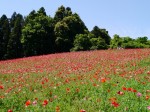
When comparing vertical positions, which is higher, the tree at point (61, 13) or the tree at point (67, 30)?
the tree at point (61, 13)

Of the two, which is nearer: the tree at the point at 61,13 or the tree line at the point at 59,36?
the tree line at the point at 59,36

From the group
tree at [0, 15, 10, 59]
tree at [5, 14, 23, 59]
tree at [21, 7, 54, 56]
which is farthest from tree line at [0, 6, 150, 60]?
tree at [0, 15, 10, 59]

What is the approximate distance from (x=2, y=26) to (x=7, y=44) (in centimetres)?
507

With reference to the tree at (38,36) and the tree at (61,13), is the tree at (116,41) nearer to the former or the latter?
the tree at (61,13)

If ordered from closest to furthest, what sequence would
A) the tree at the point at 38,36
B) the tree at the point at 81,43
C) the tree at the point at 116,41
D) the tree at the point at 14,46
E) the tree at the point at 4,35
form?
the tree at the point at 81,43 < the tree at the point at 116,41 < the tree at the point at 38,36 < the tree at the point at 14,46 < the tree at the point at 4,35

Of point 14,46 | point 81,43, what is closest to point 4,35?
point 14,46

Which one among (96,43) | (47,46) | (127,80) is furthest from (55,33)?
(127,80)

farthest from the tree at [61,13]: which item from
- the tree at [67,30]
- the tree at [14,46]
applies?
the tree at [14,46]

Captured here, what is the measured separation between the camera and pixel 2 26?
221 ft

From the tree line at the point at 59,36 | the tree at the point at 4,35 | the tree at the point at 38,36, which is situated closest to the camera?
the tree line at the point at 59,36

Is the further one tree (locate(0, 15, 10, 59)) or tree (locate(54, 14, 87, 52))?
tree (locate(0, 15, 10, 59))

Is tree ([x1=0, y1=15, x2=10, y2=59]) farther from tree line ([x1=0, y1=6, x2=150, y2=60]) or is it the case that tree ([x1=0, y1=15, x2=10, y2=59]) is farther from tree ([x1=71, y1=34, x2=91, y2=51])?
tree ([x1=71, y1=34, x2=91, y2=51])

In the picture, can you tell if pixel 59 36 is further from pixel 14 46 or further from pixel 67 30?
pixel 14 46

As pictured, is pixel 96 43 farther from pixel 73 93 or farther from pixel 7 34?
pixel 73 93
